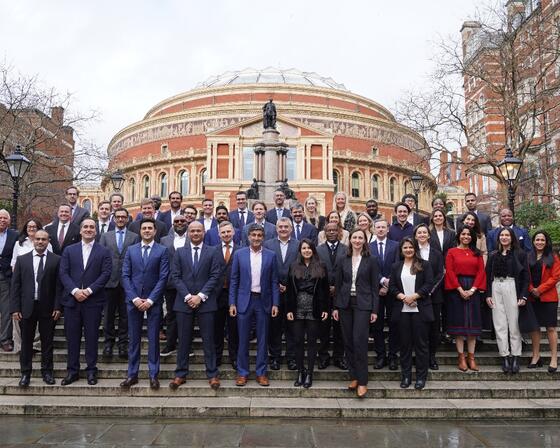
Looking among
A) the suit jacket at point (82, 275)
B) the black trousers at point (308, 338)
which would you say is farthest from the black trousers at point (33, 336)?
the black trousers at point (308, 338)

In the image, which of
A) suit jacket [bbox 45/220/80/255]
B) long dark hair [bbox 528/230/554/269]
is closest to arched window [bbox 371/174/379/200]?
long dark hair [bbox 528/230/554/269]

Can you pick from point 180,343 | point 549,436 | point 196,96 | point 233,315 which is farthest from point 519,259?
point 196,96

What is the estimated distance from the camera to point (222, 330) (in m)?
7.55

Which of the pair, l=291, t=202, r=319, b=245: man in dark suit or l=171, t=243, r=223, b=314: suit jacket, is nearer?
l=171, t=243, r=223, b=314: suit jacket

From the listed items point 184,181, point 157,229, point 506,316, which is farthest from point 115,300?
point 184,181

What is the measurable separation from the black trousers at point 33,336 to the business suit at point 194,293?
5.96 ft

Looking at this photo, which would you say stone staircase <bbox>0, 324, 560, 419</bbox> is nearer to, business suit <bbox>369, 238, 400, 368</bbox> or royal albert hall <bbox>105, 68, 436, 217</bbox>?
business suit <bbox>369, 238, 400, 368</bbox>

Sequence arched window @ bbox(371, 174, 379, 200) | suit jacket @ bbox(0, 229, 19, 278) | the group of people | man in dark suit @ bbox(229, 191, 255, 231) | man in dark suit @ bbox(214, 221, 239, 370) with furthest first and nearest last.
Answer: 1. arched window @ bbox(371, 174, 379, 200)
2. man in dark suit @ bbox(229, 191, 255, 231)
3. suit jacket @ bbox(0, 229, 19, 278)
4. man in dark suit @ bbox(214, 221, 239, 370)
5. the group of people

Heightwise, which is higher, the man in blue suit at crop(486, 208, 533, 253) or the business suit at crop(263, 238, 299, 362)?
the man in blue suit at crop(486, 208, 533, 253)

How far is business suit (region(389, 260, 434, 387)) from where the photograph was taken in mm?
6781

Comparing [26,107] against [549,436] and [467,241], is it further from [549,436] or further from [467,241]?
[549,436]

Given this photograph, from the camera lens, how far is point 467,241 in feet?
24.5

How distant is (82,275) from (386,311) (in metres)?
4.60

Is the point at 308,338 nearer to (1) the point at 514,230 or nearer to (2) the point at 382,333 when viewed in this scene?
(2) the point at 382,333
